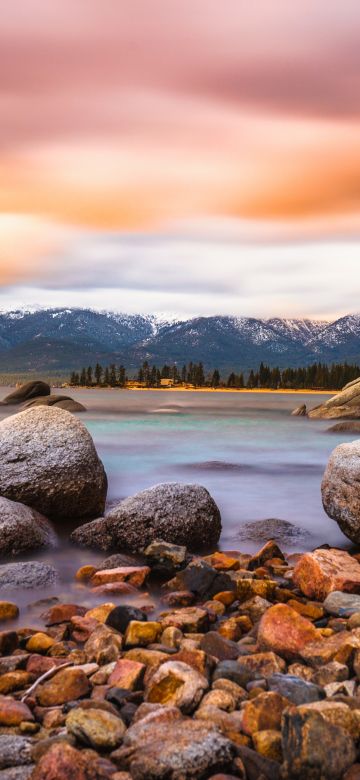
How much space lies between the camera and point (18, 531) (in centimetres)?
1159

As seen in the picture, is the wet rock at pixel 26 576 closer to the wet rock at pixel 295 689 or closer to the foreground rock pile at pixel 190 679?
the foreground rock pile at pixel 190 679

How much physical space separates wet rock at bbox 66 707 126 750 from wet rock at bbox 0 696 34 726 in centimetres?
46

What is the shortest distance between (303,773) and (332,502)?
8.11m

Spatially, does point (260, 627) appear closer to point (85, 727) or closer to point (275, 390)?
point (85, 727)

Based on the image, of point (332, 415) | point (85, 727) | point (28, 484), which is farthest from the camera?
point (332, 415)

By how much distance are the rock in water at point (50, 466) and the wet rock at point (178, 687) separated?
790 cm

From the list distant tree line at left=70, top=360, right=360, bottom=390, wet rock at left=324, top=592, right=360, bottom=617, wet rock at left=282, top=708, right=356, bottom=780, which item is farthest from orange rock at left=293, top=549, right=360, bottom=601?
distant tree line at left=70, top=360, right=360, bottom=390

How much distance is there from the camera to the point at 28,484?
529 inches

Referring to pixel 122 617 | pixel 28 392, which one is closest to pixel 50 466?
pixel 122 617

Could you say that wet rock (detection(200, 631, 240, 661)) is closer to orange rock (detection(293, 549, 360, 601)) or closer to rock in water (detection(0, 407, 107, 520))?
orange rock (detection(293, 549, 360, 601))

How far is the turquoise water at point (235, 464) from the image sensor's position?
54.9 feet

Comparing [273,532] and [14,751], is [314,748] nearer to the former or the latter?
[14,751]

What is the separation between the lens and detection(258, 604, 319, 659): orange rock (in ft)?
23.0

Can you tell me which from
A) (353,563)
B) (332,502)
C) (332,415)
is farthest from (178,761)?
(332,415)
